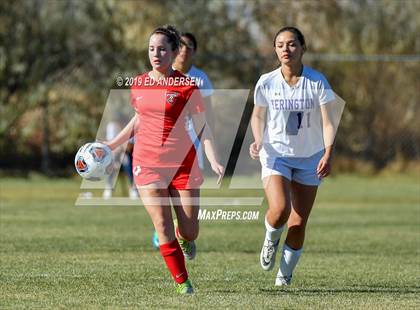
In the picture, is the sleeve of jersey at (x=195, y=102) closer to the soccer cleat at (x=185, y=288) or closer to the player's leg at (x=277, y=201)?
the player's leg at (x=277, y=201)

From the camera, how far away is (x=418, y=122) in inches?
1003

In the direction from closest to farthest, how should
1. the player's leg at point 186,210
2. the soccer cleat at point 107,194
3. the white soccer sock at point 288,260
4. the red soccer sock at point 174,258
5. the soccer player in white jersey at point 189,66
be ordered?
the red soccer sock at point 174,258 → the player's leg at point 186,210 → the white soccer sock at point 288,260 → the soccer player in white jersey at point 189,66 → the soccer cleat at point 107,194

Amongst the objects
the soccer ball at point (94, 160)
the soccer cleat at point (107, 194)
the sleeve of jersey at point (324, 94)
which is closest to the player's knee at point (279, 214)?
the sleeve of jersey at point (324, 94)

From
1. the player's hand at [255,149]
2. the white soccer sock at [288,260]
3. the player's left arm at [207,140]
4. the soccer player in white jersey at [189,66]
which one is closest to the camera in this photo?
the player's left arm at [207,140]

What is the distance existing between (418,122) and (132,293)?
60.5ft

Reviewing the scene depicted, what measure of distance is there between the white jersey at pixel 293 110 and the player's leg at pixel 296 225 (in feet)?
1.02

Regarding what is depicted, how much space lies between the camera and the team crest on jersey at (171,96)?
8.05 m

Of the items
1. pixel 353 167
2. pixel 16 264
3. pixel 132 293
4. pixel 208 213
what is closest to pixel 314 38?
pixel 353 167

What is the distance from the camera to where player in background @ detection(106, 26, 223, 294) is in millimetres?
8031

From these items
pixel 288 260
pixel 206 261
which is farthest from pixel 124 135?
pixel 206 261

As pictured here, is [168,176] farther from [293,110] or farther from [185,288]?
[293,110]

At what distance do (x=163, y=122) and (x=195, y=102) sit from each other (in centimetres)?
35

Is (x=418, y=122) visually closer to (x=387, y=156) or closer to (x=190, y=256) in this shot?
(x=387, y=156)

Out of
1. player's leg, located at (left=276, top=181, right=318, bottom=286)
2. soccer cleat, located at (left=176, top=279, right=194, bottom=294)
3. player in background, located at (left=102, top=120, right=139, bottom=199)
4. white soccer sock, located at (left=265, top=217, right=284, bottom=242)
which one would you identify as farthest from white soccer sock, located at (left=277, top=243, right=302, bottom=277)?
player in background, located at (left=102, top=120, right=139, bottom=199)
